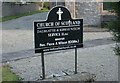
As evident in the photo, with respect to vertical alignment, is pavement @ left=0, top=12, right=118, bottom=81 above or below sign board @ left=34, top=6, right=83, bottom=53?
below

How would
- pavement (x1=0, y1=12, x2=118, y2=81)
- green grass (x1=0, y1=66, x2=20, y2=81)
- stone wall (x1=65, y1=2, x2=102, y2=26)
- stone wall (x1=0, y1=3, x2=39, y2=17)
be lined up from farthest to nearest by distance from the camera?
stone wall (x1=0, y1=3, x2=39, y2=17), stone wall (x1=65, y1=2, x2=102, y2=26), pavement (x1=0, y1=12, x2=118, y2=81), green grass (x1=0, y1=66, x2=20, y2=81)

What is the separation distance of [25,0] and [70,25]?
29.4 m

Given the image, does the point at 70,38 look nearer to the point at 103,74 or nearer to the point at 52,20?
the point at 52,20

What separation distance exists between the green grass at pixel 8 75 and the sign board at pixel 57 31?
1223 millimetres

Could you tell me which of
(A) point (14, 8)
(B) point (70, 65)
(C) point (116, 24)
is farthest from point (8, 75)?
(A) point (14, 8)

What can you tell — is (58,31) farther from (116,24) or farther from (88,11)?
(88,11)

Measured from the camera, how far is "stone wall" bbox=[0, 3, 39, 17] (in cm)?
3110

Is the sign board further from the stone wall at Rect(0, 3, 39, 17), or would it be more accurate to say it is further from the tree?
the stone wall at Rect(0, 3, 39, 17)

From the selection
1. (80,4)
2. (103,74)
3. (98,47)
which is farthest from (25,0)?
(103,74)

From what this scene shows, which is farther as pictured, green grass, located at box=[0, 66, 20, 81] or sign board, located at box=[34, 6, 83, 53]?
green grass, located at box=[0, 66, 20, 81]

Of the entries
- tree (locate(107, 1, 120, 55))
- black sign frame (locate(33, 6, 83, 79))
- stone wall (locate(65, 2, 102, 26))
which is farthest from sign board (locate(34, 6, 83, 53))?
stone wall (locate(65, 2, 102, 26))

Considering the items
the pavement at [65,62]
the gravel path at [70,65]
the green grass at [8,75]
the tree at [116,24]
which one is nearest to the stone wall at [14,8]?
the pavement at [65,62]

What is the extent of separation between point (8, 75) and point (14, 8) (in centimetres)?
2588

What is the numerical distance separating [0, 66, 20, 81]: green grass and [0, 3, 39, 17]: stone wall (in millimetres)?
22235
